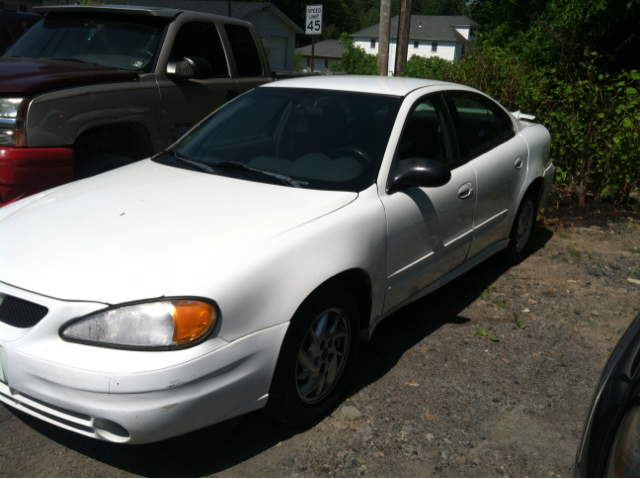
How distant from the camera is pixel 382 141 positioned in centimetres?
→ 366

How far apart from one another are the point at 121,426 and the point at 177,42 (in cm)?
435

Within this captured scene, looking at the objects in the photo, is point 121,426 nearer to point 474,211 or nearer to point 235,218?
point 235,218

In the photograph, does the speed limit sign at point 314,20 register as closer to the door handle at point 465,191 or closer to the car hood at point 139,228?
the door handle at point 465,191

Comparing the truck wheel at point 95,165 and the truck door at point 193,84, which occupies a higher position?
the truck door at point 193,84

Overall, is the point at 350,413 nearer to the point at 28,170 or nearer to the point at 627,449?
the point at 627,449

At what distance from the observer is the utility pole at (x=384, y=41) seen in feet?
34.6

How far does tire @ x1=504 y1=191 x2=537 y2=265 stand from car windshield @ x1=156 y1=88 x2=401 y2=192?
201 centimetres

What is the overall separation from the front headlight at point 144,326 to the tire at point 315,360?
0.49m

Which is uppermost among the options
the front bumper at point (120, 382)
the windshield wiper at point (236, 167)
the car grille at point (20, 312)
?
the windshield wiper at point (236, 167)

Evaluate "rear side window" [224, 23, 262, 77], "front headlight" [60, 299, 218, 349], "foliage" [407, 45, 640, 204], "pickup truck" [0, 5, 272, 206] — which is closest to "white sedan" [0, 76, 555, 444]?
"front headlight" [60, 299, 218, 349]

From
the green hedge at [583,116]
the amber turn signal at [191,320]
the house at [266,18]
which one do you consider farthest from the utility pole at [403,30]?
the house at [266,18]

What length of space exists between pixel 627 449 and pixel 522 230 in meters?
4.00

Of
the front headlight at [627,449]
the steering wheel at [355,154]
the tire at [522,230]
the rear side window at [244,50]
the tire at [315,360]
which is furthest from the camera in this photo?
the rear side window at [244,50]

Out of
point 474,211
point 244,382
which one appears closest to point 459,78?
point 474,211
